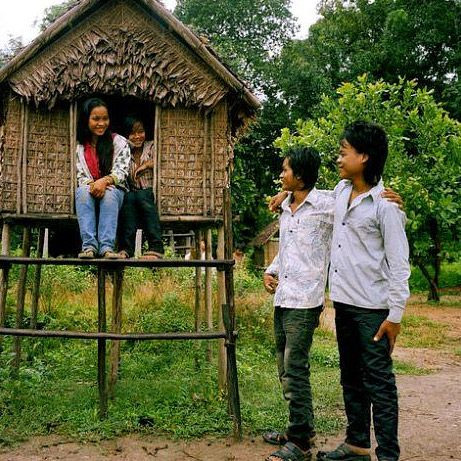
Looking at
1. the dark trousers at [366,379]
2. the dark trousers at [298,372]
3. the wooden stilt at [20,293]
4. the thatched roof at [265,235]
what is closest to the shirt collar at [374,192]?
the dark trousers at [366,379]

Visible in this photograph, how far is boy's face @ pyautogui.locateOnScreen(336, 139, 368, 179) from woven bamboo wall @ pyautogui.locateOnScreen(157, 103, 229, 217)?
6.01ft

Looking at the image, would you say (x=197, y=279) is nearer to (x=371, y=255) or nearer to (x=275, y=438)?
(x=275, y=438)

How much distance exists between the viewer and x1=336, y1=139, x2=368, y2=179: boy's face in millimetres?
3879

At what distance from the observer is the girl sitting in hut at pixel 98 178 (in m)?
5.11

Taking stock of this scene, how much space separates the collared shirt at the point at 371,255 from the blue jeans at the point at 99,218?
2.00m

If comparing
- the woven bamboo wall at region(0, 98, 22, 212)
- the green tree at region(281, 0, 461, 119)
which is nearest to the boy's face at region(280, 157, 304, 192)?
the woven bamboo wall at region(0, 98, 22, 212)

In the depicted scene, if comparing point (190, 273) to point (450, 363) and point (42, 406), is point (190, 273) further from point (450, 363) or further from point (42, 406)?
point (42, 406)

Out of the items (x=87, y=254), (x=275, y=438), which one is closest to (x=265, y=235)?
(x=87, y=254)

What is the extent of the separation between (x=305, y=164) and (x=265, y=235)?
17.6 m

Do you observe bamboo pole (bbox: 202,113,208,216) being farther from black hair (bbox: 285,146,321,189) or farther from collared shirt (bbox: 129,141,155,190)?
black hair (bbox: 285,146,321,189)

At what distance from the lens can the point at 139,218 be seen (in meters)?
5.52

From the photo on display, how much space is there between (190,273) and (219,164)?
20.9 ft

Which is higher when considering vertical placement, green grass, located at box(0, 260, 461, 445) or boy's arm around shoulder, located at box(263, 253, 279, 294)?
boy's arm around shoulder, located at box(263, 253, 279, 294)

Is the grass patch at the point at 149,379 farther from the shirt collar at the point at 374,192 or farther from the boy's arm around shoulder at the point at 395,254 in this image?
the shirt collar at the point at 374,192
